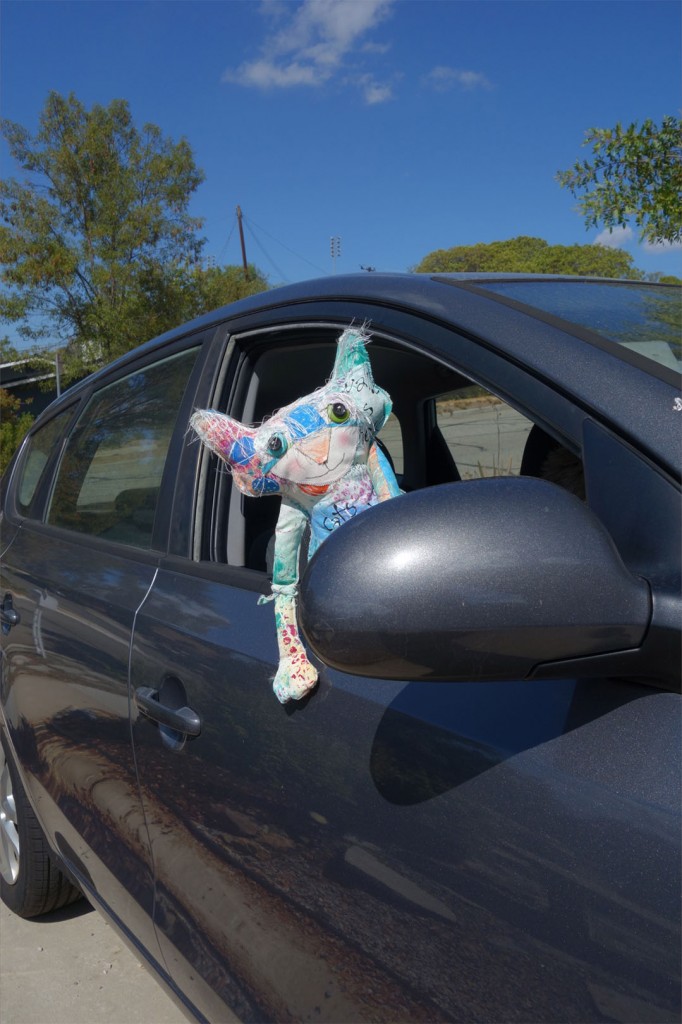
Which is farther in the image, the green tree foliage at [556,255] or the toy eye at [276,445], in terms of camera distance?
the green tree foliage at [556,255]

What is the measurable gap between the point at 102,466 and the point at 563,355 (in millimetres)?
1658

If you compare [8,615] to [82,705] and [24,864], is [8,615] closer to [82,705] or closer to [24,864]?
[82,705]

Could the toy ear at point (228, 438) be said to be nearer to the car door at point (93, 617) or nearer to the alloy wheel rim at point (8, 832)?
the car door at point (93, 617)

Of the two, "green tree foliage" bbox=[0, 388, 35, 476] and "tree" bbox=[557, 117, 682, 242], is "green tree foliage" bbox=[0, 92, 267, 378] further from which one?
"tree" bbox=[557, 117, 682, 242]

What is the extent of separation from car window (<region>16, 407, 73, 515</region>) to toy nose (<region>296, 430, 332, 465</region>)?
1.61m

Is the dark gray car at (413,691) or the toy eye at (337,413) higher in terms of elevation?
the toy eye at (337,413)

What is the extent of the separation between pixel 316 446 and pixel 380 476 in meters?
0.16

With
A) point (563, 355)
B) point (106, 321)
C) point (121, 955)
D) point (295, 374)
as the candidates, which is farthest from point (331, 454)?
point (106, 321)

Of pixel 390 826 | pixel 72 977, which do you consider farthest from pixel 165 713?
pixel 72 977

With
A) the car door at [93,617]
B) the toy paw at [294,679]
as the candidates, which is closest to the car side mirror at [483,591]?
the toy paw at [294,679]

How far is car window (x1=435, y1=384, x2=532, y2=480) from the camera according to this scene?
1.68 meters

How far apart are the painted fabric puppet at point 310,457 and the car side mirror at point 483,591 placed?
0.47m

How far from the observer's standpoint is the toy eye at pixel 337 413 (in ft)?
4.88

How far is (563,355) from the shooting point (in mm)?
1210
